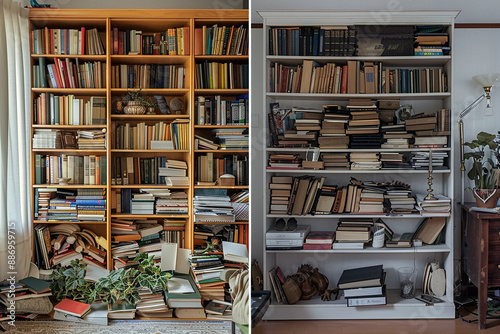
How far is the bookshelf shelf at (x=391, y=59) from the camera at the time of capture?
901 millimetres

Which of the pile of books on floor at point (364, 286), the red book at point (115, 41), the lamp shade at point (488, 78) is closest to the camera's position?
the lamp shade at point (488, 78)

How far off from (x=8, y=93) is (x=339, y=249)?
0.96 meters

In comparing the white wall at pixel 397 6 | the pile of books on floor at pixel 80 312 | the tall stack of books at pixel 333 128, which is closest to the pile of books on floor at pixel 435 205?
the tall stack of books at pixel 333 128

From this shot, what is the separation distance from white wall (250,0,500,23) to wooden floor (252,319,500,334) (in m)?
0.74

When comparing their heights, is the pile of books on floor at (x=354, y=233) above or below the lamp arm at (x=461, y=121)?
below

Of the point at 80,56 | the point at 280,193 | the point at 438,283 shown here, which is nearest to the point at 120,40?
the point at 80,56

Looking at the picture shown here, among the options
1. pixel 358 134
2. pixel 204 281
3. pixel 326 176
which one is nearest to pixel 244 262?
pixel 204 281

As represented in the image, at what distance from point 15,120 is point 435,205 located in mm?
1073

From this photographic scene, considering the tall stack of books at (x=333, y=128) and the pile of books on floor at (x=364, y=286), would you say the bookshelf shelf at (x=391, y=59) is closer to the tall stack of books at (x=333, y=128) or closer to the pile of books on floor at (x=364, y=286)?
the tall stack of books at (x=333, y=128)

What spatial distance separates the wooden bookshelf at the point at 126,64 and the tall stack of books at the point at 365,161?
11.8 inches

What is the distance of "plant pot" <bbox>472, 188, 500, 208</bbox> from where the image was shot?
0.91 metres

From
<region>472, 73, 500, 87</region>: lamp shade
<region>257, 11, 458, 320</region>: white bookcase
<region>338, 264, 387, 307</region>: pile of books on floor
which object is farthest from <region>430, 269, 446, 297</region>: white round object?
<region>472, 73, 500, 87</region>: lamp shade

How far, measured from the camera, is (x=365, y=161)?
3.37ft

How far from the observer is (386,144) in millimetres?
986
